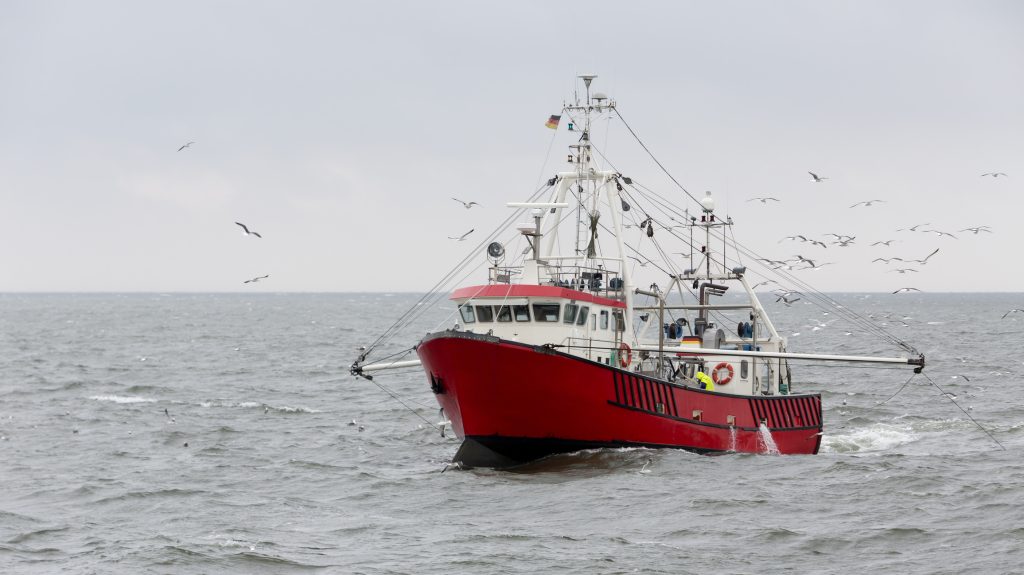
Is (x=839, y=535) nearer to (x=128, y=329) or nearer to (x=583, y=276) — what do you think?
(x=583, y=276)

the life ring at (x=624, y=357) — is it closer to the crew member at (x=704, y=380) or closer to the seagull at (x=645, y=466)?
the crew member at (x=704, y=380)

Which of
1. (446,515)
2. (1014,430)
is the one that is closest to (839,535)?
(446,515)

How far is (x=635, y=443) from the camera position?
32.7 meters

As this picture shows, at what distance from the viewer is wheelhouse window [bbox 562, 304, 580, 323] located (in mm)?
33406

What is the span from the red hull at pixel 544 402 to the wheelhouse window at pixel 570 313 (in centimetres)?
220

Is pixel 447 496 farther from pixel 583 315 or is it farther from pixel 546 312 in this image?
pixel 583 315

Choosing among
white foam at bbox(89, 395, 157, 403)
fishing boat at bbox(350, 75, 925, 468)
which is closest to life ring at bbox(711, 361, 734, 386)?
fishing boat at bbox(350, 75, 925, 468)

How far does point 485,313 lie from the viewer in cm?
3375

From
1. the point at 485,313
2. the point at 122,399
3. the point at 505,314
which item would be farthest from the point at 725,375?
the point at 122,399

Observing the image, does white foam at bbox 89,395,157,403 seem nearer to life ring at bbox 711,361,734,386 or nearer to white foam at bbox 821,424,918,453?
life ring at bbox 711,361,734,386

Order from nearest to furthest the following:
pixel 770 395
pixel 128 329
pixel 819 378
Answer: pixel 770 395 < pixel 819 378 < pixel 128 329

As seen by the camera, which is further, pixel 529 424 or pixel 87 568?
pixel 529 424

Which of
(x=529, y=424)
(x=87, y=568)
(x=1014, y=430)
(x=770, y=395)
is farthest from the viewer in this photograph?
(x=1014, y=430)

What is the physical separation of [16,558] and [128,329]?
108m
